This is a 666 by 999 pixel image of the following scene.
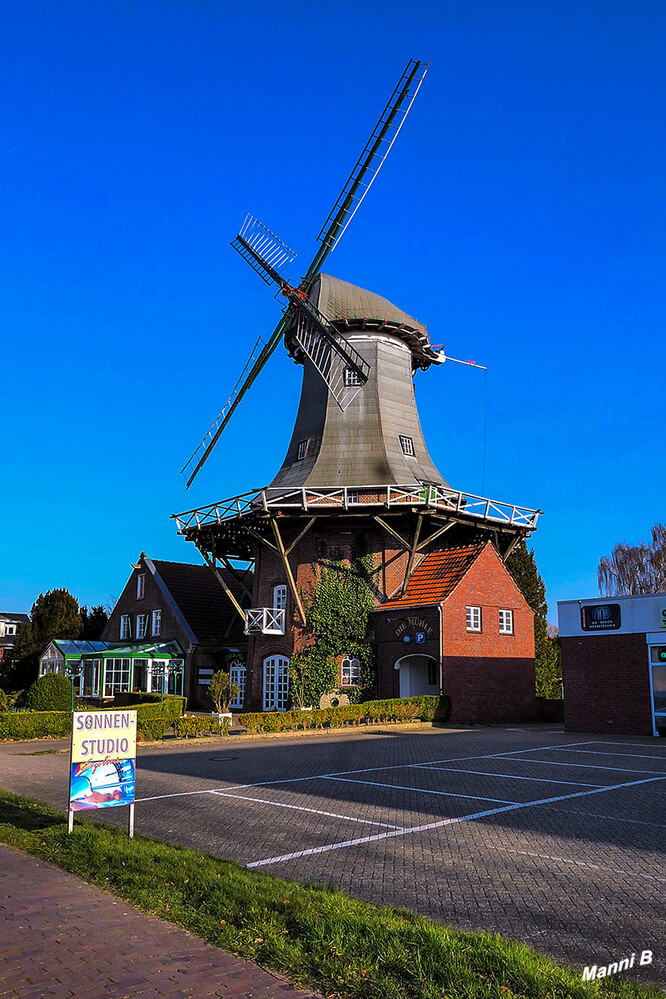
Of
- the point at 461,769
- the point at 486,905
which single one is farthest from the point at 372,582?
the point at 486,905

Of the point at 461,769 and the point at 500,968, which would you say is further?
the point at 461,769

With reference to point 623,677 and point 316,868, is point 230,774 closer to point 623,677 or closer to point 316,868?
point 316,868

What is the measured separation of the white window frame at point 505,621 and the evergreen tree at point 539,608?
6.83 m


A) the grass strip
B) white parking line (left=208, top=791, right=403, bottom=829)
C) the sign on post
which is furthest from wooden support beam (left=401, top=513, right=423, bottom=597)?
the grass strip

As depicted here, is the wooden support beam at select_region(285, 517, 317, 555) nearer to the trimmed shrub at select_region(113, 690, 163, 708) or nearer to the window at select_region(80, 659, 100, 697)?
the trimmed shrub at select_region(113, 690, 163, 708)

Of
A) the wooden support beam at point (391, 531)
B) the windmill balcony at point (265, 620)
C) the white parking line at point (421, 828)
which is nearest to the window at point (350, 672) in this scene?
the windmill balcony at point (265, 620)

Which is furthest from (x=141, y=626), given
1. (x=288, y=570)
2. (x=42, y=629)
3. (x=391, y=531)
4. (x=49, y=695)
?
(x=391, y=531)

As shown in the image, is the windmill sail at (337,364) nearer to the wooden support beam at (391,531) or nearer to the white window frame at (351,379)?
the white window frame at (351,379)

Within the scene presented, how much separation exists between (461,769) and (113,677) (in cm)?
2605

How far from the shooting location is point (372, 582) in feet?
102

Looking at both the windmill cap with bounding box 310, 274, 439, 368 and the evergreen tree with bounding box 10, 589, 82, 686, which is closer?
the windmill cap with bounding box 310, 274, 439, 368

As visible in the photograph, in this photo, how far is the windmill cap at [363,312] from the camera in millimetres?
35031

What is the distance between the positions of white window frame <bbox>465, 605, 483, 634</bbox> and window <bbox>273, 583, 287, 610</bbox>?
7.68 m

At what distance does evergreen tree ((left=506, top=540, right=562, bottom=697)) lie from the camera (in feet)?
122
